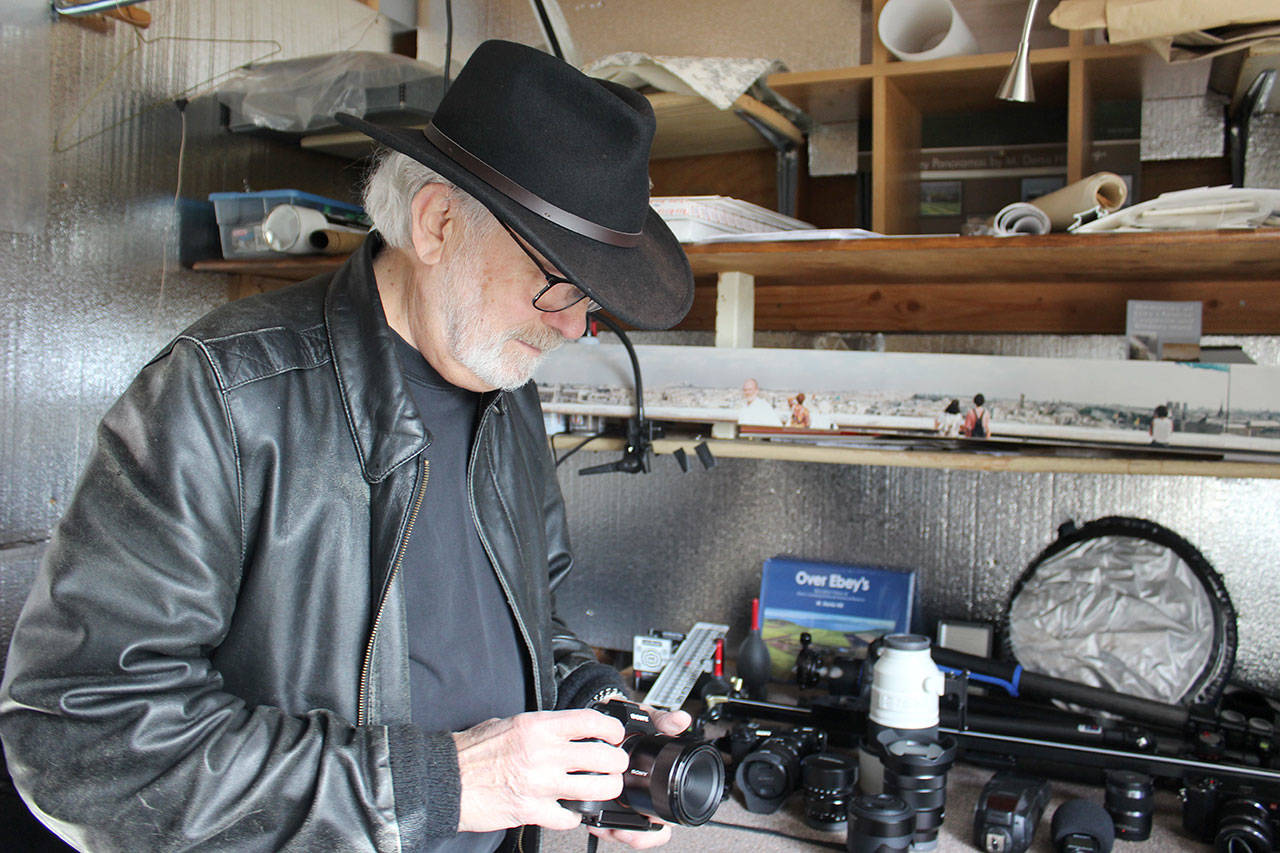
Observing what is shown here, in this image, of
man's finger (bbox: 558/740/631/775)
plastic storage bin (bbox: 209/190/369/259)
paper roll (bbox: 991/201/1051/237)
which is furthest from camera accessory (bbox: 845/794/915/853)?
plastic storage bin (bbox: 209/190/369/259)

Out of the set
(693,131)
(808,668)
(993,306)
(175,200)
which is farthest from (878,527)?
(175,200)

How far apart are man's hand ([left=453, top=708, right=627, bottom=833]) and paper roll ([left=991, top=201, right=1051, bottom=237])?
805 millimetres

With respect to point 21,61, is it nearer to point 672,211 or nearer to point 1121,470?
point 672,211

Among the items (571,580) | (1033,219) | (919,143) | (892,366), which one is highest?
(919,143)

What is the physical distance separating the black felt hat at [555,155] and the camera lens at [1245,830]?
2.80 ft

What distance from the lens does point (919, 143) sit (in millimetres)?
1573

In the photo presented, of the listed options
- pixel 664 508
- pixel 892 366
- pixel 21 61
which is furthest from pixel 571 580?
pixel 21 61

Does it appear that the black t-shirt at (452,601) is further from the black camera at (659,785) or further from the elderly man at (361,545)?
the black camera at (659,785)

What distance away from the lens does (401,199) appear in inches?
39.3

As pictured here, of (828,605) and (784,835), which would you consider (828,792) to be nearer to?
(784,835)

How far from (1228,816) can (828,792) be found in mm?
444

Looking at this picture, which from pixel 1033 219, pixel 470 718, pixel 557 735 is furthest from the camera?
pixel 1033 219

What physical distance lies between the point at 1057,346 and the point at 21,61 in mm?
1677

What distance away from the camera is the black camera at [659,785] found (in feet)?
2.96
